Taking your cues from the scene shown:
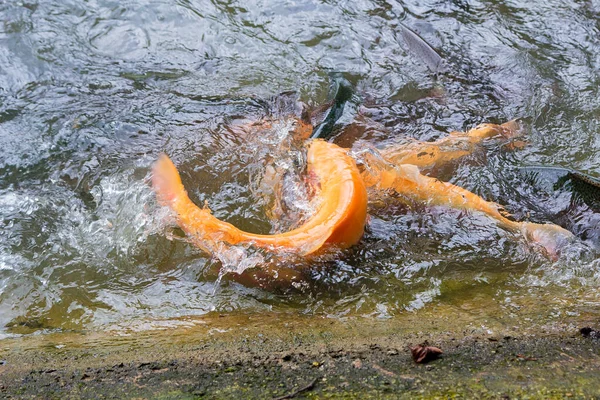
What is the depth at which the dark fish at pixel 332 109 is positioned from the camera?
15.7 ft

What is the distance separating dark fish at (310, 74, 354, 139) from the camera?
4.78m

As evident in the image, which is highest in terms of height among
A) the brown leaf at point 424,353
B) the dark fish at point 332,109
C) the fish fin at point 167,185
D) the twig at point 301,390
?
the brown leaf at point 424,353

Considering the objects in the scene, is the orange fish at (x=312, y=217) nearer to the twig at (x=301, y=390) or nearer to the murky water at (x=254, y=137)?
the murky water at (x=254, y=137)

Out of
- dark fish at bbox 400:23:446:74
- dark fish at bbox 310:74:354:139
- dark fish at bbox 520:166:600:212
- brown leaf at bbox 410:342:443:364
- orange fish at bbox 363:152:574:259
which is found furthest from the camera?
dark fish at bbox 400:23:446:74

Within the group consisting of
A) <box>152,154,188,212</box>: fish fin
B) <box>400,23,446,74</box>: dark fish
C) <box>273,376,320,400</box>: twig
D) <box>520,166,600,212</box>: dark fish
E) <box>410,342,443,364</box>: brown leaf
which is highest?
<box>400,23,446,74</box>: dark fish

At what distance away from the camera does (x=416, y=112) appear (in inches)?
211

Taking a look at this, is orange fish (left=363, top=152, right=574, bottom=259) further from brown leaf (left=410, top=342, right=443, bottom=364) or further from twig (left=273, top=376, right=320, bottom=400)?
twig (left=273, top=376, right=320, bottom=400)

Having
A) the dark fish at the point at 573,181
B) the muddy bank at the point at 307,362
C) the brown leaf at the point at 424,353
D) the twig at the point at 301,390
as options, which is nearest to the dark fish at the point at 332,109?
the dark fish at the point at 573,181

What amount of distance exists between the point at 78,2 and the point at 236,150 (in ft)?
10.7

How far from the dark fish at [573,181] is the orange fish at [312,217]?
1513 mm

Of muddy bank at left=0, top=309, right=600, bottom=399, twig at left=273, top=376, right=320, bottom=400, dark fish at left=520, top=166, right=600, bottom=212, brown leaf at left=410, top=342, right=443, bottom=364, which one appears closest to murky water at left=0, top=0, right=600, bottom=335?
dark fish at left=520, top=166, right=600, bottom=212

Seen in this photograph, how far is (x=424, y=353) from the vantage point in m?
2.31

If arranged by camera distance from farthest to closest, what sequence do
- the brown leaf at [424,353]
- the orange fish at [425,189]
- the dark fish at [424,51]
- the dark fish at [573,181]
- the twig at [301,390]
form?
the dark fish at [424,51], the orange fish at [425,189], the dark fish at [573,181], the brown leaf at [424,353], the twig at [301,390]

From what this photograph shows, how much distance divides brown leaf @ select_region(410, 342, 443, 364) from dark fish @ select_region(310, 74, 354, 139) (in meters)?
2.55
